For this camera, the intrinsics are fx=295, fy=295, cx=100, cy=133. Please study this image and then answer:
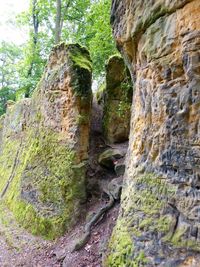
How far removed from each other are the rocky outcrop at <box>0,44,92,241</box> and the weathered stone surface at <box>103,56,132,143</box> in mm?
1045

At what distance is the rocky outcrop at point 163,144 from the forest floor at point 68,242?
3.30ft

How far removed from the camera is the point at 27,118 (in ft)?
34.9

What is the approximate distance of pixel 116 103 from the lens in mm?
8852

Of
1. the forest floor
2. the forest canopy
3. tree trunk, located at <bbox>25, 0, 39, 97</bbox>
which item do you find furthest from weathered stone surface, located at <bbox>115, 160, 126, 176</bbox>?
tree trunk, located at <bbox>25, 0, 39, 97</bbox>

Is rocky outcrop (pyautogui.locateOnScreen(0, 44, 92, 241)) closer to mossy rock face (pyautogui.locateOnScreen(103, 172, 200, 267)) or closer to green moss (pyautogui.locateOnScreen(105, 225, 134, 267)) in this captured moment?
green moss (pyautogui.locateOnScreen(105, 225, 134, 267))

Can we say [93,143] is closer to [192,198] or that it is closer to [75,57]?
[75,57]

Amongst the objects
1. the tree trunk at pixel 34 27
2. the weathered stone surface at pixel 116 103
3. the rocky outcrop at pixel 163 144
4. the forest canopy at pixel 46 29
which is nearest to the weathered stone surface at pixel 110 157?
the weathered stone surface at pixel 116 103

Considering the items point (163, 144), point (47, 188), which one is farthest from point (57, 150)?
point (163, 144)

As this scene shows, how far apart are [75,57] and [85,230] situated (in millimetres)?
4359

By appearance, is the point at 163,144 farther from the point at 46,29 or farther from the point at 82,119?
the point at 46,29

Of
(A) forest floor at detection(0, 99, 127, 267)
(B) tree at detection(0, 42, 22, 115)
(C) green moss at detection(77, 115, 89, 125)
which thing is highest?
(B) tree at detection(0, 42, 22, 115)

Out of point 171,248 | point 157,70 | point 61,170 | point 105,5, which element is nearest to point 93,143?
point 61,170

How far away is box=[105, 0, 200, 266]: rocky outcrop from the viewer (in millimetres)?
3824

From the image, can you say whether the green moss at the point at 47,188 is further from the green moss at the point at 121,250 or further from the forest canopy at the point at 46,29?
the forest canopy at the point at 46,29
